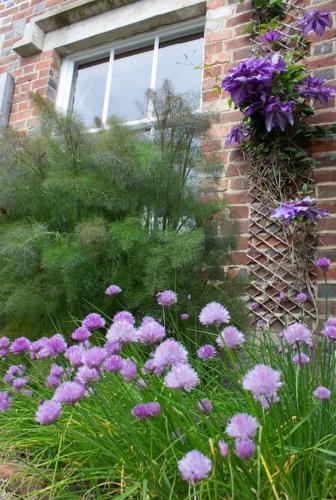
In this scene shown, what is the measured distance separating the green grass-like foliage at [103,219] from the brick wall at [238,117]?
32 centimetres

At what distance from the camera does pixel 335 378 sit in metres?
1.29

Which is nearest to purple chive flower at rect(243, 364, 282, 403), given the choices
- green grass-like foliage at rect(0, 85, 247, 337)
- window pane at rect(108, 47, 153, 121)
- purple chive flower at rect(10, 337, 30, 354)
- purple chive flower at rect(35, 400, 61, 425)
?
purple chive flower at rect(35, 400, 61, 425)

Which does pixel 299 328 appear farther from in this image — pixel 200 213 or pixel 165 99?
pixel 165 99

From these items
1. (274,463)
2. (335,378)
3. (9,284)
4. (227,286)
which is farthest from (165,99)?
(274,463)

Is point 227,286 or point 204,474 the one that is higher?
point 227,286

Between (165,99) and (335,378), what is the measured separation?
178cm

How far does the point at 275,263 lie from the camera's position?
2670 mm

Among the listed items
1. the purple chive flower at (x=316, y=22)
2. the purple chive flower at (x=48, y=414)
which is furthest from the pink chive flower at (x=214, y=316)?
the purple chive flower at (x=316, y=22)

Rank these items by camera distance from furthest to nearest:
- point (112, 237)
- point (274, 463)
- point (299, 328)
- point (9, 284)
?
point (9, 284)
point (112, 237)
point (299, 328)
point (274, 463)

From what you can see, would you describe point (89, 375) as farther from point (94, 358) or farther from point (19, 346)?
point (19, 346)

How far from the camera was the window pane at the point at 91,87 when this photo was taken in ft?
13.6

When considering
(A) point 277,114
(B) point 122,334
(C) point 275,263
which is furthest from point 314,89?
(B) point 122,334

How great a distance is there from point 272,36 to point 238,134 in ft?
2.32

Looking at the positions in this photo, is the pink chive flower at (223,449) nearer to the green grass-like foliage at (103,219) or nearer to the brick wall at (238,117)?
the green grass-like foliage at (103,219)
